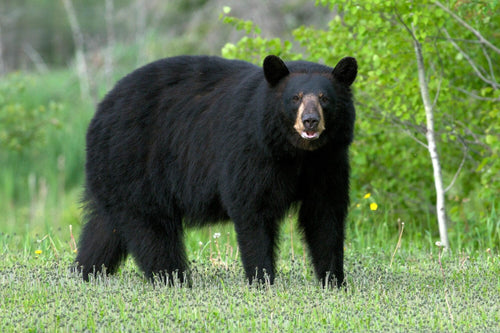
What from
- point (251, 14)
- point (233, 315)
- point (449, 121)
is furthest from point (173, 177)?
point (251, 14)

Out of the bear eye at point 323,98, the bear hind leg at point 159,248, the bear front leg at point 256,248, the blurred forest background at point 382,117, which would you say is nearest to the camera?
the bear eye at point 323,98

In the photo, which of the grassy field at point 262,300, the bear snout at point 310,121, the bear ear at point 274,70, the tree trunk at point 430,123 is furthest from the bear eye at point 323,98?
the tree trunk at point 430,123

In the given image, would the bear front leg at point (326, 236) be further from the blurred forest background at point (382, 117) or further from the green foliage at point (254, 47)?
the green foliage at point (254, 47)

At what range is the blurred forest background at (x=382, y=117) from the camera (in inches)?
258

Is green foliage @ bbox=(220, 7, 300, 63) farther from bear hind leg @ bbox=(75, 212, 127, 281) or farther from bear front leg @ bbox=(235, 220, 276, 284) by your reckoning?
bear front leg @ bbox=(235, 220, 276, 284)

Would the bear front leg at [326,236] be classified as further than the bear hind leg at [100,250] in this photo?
No

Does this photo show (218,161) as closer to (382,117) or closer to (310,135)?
(310,135)

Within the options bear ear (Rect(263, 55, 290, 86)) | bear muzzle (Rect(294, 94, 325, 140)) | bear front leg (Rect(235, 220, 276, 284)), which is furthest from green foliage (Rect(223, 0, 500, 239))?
bear front leg (Rect(235, 220, 276, 284))

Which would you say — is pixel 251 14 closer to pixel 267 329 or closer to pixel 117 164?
pixel 117 164

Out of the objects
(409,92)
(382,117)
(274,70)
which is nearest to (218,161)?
(274,70)

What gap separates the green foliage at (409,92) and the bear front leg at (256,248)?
1927 mm

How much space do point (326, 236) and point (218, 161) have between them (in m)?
0.85

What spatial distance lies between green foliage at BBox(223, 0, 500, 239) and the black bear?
1.31m

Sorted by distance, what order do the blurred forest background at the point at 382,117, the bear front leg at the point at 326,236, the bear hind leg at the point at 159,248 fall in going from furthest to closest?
the blurred forest background at the point at 382,117, the bear hind leg at the point at 159,248, the bear front leg at the point at 326,236
